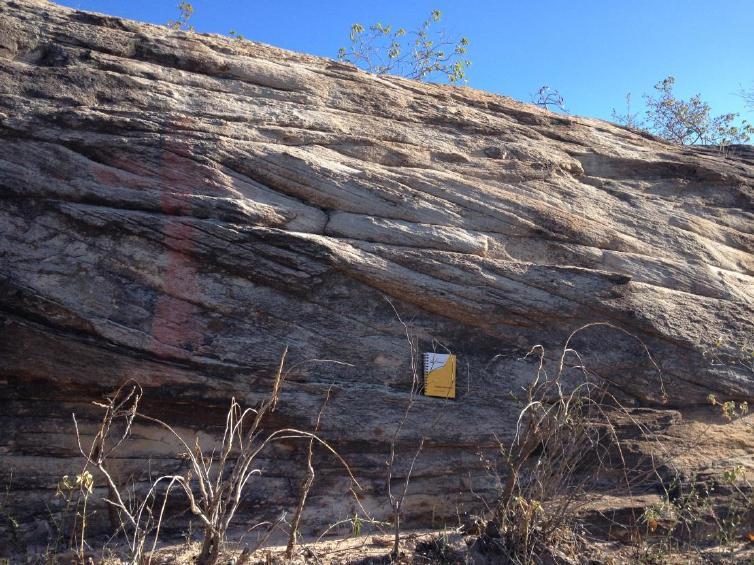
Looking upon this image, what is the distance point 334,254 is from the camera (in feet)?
17.2

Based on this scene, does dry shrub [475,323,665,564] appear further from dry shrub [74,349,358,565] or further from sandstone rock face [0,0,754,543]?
dry shrub [74,349,358,565]

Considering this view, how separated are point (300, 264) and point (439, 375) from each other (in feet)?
4.50

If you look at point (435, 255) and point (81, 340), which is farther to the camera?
point (435, 255)

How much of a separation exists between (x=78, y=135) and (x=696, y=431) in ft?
18.1

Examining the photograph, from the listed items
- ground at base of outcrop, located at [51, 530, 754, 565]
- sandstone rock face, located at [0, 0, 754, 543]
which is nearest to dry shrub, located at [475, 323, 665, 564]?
ground at base of outcrop, located at [51, 530, 754, 565]

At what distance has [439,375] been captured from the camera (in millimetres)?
5254

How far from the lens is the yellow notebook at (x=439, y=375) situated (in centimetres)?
522

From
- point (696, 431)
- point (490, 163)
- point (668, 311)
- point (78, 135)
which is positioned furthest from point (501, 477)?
point (78, 135)

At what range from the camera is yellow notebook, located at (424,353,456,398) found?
522 centimetres

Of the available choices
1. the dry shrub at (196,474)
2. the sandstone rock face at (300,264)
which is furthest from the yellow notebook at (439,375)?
the dry shrub at (196,474)

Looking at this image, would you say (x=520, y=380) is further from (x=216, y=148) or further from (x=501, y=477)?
(x=216, y=148)

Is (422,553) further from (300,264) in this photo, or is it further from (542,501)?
(300,264)

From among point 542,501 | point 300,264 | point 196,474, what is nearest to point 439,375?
point 542,501

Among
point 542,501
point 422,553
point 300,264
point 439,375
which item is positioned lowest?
point 422,553
